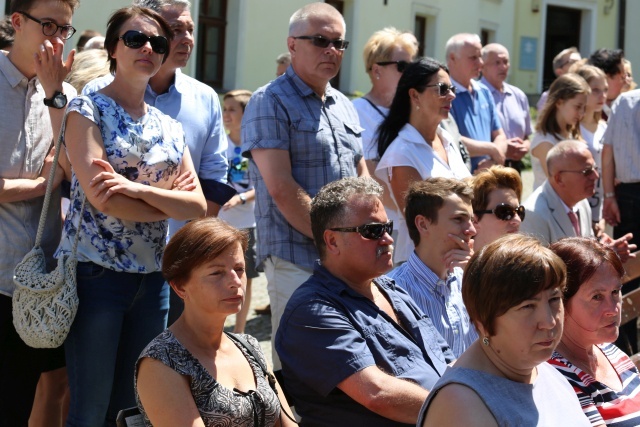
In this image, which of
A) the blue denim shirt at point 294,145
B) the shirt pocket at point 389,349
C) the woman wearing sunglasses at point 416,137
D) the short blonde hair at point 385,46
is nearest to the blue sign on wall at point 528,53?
the short blonde hair at point 385,46

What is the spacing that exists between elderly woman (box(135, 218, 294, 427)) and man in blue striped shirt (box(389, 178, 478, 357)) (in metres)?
0.97

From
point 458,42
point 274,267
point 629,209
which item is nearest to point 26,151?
point 274,267

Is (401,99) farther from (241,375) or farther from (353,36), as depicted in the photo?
(353,36)

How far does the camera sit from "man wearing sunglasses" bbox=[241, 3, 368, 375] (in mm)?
4574

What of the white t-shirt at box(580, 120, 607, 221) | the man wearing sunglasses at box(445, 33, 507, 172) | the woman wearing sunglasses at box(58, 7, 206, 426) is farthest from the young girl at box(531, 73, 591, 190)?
the woman wearing sunglasses at box(58, 7, 206, 426)

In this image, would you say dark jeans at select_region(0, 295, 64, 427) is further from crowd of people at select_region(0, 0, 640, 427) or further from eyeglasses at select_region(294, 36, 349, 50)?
eyeglasses at select_region(294, 36, 349, 50)

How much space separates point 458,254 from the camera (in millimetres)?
4172

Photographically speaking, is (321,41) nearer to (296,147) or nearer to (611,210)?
(296,147)

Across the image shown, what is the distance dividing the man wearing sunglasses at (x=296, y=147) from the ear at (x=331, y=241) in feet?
2.60

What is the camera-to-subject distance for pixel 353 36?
17.5 meters

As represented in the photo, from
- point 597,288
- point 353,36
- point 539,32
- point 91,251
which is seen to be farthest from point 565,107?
point 539,32

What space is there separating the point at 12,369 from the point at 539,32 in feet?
70.2

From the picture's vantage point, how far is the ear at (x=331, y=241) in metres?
3.71

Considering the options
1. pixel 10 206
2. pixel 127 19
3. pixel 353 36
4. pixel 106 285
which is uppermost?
pixel 353 36
